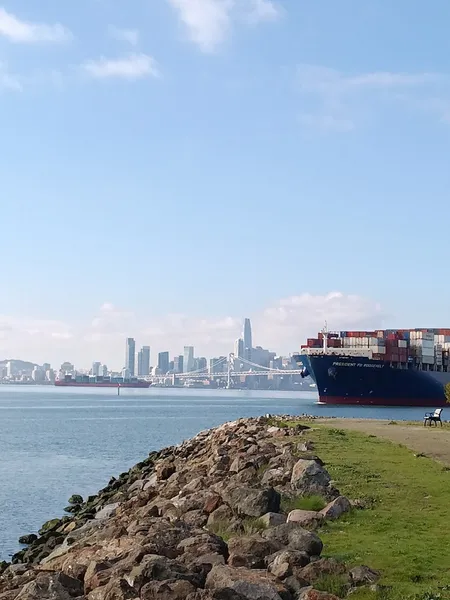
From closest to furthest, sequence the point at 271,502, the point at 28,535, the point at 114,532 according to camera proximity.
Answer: the point at 271,502, the point at 114,532, the point at 28,535

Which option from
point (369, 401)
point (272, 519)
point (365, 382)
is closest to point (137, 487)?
point (272, 519)

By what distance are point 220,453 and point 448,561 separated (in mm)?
13546

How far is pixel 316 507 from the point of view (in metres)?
12.8

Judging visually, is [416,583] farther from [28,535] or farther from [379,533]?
[28,535]

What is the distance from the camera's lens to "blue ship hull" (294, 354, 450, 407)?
9981 cm

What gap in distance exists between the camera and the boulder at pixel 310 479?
44.2ft

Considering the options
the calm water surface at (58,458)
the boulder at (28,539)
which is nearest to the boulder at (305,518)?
the calm water surface at (58,458)

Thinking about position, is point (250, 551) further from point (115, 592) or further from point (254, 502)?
point (254, 502)

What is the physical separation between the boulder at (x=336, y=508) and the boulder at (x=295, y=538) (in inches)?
47.6

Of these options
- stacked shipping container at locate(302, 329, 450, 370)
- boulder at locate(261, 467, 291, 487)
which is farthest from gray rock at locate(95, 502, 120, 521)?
stacked shipping container at locate(302, 329, 450, 370)

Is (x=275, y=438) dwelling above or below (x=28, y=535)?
above

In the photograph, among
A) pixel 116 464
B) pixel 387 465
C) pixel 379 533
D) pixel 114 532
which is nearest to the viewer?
pixel 379 533

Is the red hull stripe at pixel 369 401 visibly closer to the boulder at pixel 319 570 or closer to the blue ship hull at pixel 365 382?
the blue ship hull at pixel 365 382

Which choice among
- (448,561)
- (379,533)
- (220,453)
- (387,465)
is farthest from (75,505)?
(448,561)
